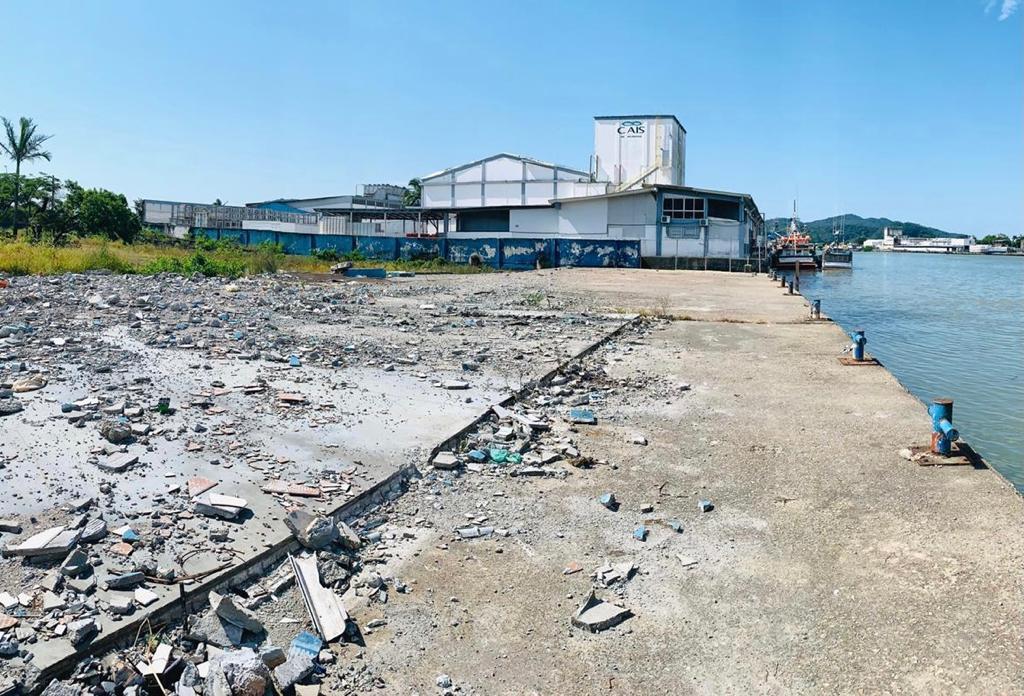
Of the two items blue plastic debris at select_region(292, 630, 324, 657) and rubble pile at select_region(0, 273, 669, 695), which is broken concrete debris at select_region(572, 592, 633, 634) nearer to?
rubble pile at select_region(0, 273, 669, 695)

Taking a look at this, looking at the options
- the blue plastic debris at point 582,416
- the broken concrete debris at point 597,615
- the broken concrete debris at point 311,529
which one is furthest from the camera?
the blue plastic debris at point 582,416

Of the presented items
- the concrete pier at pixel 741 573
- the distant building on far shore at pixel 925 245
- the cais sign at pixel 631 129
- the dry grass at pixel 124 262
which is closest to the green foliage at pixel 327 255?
Result: the dry grass at pixel 124 262

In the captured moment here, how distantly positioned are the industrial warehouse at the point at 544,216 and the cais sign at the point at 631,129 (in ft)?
0.21

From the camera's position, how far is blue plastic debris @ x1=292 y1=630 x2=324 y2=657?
305cm

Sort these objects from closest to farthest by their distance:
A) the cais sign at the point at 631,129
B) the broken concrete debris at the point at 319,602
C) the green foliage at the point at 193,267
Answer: the broken concrete debris at the point at 319,602
the green foliage at the point at 193,267
the cais sign at the point at 631,129

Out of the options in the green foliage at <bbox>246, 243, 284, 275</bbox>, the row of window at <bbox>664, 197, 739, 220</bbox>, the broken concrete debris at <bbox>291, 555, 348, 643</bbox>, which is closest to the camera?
the broken concrete debris at <bbox>291, 555, 348, 643</bbox>

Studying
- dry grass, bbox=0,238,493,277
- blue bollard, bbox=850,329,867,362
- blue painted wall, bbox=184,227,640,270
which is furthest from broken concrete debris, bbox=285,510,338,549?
blue painted wall, bbox=184,227,640,270

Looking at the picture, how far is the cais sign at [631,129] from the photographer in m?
49.1

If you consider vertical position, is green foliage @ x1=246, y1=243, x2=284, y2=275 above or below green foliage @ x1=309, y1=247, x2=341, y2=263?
below

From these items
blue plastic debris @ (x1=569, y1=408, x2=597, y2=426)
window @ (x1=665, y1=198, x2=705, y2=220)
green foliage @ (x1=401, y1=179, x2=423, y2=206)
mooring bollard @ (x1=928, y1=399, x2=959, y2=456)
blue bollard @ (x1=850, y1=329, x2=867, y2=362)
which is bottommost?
blue plastic debris @ (x1=569, y1=408, x2=597, y2=426)

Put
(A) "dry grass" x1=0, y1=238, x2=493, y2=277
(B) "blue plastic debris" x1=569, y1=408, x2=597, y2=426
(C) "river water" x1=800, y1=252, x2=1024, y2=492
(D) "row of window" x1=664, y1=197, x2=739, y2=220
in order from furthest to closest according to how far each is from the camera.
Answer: (D) "row of window" x1=664, y1=197, x2=739, y2=220 → (A) "dry grass" x1=0, y1=238, x2=493, y2=277 → (C) "river water" x1=800, y1=252, x2=1024, y2=492 → (B) "blue plastic debris" x1=569, y1=408, x2=597, y2=426

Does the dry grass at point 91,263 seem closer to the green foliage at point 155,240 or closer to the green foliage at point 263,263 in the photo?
the green foliage at point 263,263

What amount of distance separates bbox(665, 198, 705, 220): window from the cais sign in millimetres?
13194

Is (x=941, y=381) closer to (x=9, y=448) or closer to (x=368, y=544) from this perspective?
(x=368, y=544)
